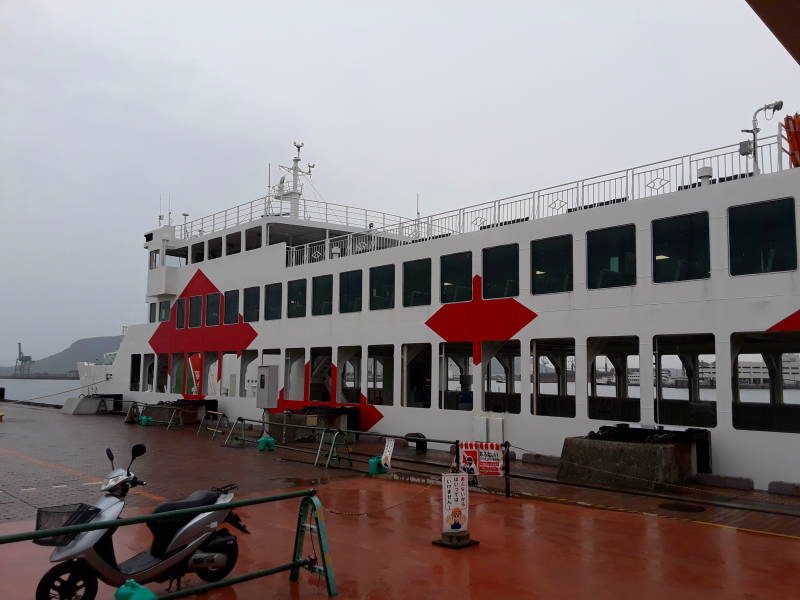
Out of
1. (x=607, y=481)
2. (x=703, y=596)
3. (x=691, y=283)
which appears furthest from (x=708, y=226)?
(x=703, y=596)

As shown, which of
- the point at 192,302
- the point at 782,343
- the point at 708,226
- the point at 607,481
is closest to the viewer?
the point at 607,481

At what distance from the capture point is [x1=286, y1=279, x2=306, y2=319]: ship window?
21766mm

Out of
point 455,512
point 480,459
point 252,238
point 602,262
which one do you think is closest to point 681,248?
point 602,262

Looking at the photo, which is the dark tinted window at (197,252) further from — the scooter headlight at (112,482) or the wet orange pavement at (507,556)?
the scooter headlight at (112,482)

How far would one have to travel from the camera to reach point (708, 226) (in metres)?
12.2

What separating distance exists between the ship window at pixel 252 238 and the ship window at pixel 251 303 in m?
2.38

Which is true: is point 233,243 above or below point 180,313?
above

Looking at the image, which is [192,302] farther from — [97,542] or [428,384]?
[97,542]

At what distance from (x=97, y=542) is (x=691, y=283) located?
1081cm

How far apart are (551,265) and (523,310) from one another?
4.04ft

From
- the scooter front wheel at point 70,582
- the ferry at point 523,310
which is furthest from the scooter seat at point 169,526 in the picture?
the ferry at point 523,310

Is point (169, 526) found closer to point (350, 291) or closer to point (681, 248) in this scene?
point (681, 248)

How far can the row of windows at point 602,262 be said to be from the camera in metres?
11.5

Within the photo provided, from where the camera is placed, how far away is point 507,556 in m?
6.95
